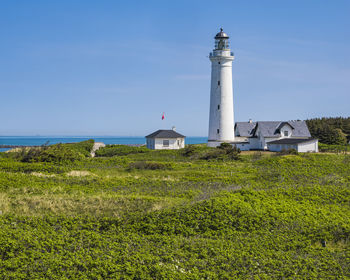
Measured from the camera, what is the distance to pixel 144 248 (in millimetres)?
10188

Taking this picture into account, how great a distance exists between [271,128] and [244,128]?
4849mm

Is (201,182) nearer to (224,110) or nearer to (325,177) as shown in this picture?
(325,177)

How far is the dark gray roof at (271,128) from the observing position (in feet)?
149

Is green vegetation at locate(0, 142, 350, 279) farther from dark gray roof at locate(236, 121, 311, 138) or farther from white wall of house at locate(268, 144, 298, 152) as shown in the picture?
dark gray roof at locate(236, 121, 311, 138)

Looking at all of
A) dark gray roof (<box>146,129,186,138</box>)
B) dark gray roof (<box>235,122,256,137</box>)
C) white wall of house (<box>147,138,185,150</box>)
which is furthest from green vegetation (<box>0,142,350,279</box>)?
dark gray roof (<box>235,122,256,137</box>)

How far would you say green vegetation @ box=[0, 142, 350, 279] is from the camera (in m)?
8.95

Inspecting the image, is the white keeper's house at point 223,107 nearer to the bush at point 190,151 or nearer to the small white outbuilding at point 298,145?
the small white outbuilding at point 298,145

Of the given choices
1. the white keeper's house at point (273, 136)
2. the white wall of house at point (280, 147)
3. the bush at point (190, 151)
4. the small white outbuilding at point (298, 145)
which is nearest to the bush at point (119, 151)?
the bush at point (190, 151)

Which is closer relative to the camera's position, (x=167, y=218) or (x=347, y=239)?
(x=347, y=239)

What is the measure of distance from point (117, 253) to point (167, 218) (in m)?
3.00

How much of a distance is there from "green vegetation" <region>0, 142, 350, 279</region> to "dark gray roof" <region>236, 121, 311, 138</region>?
1000 inches

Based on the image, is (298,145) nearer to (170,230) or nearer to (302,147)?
(302,147)

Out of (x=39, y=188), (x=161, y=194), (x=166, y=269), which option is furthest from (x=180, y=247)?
(x=39, y=188)

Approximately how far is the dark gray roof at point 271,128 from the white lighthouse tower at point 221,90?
209 inches
